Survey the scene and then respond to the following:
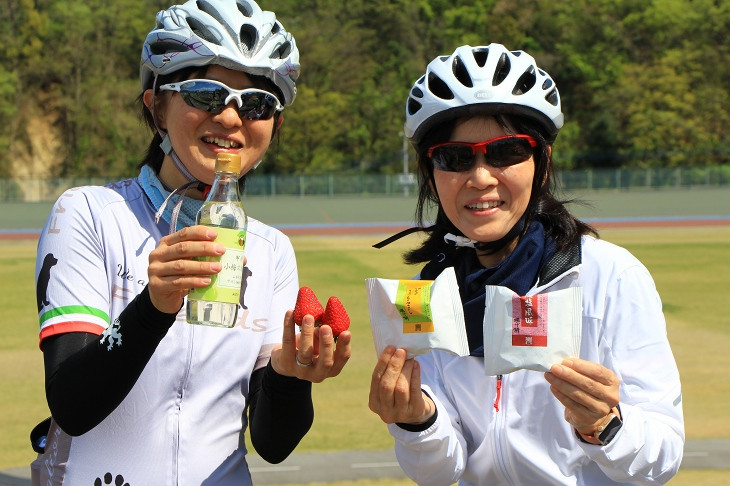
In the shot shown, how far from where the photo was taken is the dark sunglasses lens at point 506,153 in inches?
120

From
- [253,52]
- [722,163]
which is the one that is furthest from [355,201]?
[253,52]

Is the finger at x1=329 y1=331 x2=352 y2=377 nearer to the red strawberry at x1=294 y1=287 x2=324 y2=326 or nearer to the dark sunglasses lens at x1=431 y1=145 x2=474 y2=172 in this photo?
the red strawberry at x1=294 y1=287 x2=324 y2=326

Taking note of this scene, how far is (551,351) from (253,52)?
1410 millimetres

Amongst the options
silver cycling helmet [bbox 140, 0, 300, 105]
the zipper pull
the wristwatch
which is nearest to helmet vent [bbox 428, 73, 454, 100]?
silver cycling helmet [bbox 140, 0, 300, 105]

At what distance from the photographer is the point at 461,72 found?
130 inches

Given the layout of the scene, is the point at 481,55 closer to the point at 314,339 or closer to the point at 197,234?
the point at 314,339

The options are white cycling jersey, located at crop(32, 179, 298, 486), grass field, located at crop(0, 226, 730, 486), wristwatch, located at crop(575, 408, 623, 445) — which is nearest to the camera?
wristwatch, located at crop(575, 408, 623, 445)

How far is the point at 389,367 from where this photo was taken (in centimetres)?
268

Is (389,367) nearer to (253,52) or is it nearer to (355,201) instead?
(253,52)

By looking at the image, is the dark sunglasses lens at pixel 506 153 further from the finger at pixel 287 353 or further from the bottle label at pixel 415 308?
the finger at pixel 287 353

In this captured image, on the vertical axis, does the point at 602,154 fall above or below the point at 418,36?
below

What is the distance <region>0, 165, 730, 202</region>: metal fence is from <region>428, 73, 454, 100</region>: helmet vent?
53.5m

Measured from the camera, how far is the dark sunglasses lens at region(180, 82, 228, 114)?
121 inches

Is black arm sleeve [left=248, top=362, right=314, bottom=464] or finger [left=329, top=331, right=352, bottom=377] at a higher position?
finger [left=329, top=331, right=352, bottom=377]
